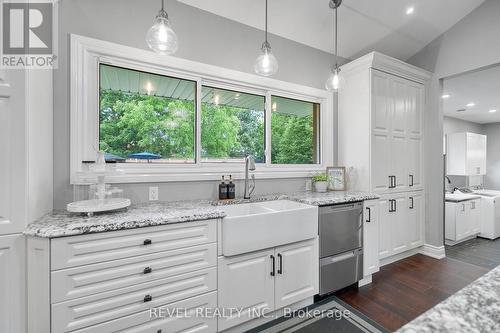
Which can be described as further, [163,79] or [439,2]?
[439,2]

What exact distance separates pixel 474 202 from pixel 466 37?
2.98 metres

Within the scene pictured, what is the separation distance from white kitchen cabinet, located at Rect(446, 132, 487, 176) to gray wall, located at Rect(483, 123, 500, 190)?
149cm

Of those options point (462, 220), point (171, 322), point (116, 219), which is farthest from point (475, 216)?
point (116, 219)

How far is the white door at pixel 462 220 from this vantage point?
12.7 feet

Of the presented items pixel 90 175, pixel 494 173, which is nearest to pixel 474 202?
pixel 494 173

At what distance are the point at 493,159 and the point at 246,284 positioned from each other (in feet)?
26.2

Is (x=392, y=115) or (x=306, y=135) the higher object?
(x=392, y=115)

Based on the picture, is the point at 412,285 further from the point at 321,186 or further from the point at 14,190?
the point at 14,190

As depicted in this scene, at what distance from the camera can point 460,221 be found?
391 centimetres

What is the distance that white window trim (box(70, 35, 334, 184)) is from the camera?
1.78 m

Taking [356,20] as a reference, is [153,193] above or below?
below

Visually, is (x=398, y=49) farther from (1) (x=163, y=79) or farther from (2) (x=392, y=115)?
(1) (x=163, y=79)

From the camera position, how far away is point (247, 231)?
1718mm

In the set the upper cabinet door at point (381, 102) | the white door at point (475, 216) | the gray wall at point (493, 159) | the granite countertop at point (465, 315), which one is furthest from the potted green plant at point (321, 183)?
the gray wall at point (493, 159)
